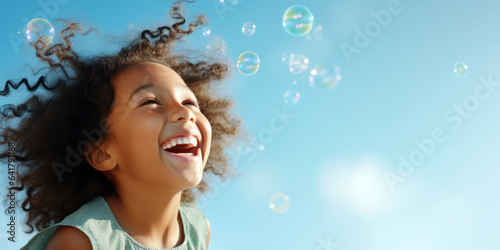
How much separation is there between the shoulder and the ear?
0.35m

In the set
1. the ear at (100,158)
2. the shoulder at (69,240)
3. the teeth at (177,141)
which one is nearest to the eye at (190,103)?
the teeth at (177,141)

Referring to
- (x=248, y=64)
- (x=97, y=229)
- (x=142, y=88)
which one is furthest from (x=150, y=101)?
(x=248, y=64)

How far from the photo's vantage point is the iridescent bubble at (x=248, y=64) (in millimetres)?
4676

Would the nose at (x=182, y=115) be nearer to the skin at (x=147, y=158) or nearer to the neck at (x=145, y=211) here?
the skin at (x=147, y=158)

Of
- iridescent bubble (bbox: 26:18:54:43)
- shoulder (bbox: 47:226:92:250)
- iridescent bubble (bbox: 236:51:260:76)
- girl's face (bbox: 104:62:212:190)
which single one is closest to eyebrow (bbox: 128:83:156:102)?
girl's face (bbox: 104:62:212:190)

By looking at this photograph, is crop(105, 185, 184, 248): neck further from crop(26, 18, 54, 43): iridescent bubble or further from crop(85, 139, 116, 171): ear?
crop(26, 18, 54, 43): iridescent bubble

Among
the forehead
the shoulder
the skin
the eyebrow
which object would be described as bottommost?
the shoulder

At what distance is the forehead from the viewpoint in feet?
7.64

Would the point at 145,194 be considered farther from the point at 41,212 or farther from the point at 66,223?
the point at 41,212

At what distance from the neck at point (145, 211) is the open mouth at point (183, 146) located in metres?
0.19

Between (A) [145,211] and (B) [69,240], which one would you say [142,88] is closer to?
(A) [145,211]

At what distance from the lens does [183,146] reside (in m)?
2.27

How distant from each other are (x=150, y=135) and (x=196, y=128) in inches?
8.6

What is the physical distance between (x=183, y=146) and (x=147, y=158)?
0.62 ft
